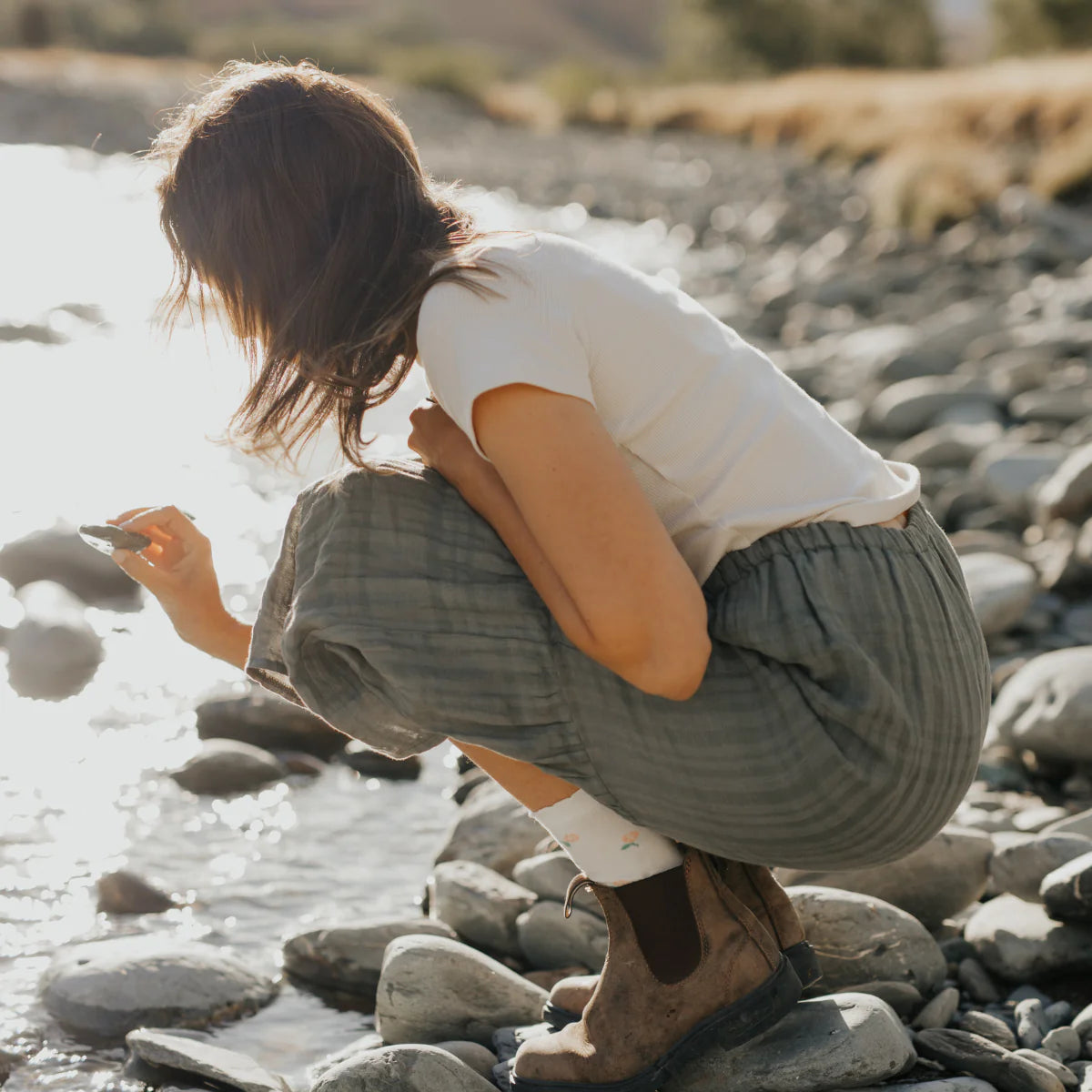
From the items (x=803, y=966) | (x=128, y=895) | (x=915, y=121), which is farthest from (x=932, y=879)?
(x=915, y=121)

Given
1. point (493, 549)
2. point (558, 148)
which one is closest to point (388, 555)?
point (493, 549)

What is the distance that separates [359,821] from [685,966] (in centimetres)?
119

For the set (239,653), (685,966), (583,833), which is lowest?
(685,966)

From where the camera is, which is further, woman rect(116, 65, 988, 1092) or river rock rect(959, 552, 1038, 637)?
river rock rect(959, 552, 1038, 637)

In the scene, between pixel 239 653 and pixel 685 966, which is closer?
pixel 685 966

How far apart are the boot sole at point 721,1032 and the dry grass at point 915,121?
8.90 metres

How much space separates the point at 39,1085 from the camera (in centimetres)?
183

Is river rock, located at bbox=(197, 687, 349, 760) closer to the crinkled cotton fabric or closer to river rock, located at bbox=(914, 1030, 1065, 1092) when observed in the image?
the crinkled cotton fabric

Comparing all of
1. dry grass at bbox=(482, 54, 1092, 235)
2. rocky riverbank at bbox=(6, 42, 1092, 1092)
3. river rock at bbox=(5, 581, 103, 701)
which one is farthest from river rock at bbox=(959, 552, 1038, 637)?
dry grass at bbox=(482, 54, 1092, 235)

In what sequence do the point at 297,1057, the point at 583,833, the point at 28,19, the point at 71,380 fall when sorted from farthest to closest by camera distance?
the point at 28,19 → the point at 71,380 → the point at 297,1057 → the point at 583,833

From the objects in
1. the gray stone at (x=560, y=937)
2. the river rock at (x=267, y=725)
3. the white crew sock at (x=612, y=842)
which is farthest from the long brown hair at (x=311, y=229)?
the river rock at (x=267, y=725)

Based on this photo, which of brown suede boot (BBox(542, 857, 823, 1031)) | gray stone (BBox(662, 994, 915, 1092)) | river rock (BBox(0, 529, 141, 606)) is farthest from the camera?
river rock (BBox(0, 529, 141, 606))

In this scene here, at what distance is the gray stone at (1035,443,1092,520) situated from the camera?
11.7ft

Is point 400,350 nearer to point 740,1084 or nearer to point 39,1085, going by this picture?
point 740,1084
